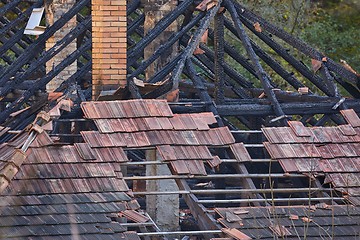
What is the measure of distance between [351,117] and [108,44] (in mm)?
3671

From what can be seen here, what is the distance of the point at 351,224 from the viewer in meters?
13.7

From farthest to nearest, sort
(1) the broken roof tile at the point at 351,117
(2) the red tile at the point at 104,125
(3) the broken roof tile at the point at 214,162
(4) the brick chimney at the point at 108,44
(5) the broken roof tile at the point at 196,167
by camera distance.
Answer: (4) the brick chimney at the point at 108,44 → (1) the broken roof tile at the point at 351,117 → (2) the red tile at the point at 104,125 → (3) the broken roof tile at the point at 214,162 → (5) the broken roof tile at the point at 196,167

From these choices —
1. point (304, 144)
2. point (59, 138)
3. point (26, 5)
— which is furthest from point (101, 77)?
point (26, 5)

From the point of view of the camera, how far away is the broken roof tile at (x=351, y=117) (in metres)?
15.4

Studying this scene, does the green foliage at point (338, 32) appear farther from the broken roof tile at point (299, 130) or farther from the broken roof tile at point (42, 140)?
Result: the broken roof tile at point (42, 140)

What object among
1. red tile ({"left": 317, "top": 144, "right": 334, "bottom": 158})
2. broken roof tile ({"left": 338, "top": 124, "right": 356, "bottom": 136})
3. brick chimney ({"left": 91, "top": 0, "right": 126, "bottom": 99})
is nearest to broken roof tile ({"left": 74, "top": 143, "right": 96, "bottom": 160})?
brick chimney ({"left": 91, "top": 0, "right": 126, "bottom": 99})

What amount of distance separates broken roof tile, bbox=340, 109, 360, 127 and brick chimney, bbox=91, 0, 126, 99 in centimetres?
323

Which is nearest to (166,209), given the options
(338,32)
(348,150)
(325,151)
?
(325,151)

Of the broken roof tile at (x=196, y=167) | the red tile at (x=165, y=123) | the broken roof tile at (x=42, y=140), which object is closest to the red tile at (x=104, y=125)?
the red tile at (x=165, y=123)

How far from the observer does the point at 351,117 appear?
15.6m

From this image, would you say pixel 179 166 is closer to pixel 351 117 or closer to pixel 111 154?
pixel 111 154

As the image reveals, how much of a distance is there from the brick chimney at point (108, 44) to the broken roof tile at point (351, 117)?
3.23 m

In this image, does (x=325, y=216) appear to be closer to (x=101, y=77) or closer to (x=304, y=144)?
(x=304, y=144)

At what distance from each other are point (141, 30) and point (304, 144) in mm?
9029
